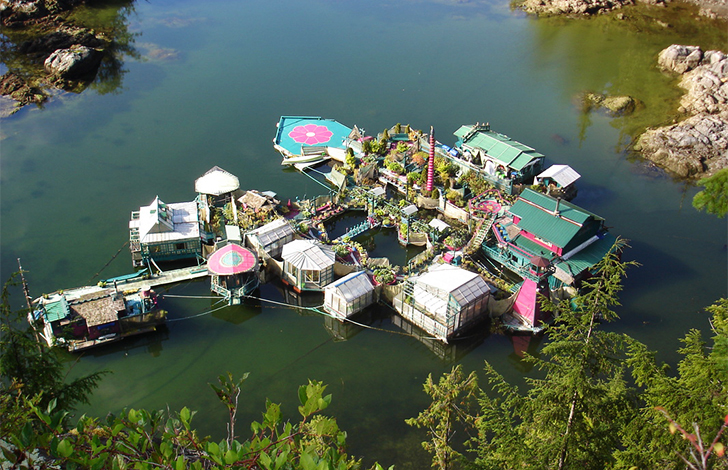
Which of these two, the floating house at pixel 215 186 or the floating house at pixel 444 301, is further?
the floating house at pixel 215 186

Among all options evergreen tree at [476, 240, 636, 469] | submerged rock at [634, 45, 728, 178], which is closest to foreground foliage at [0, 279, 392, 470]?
evergreen tree at [476, 240, 636, 469]

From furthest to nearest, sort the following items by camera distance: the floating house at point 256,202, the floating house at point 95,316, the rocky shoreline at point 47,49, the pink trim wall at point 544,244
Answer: the rocky shoreline at point 47,49 < the floating house at point 256,202 < the pink trim wall at point 544,244 < the floating house at point 95,316

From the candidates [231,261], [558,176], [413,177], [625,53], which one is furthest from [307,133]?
[625,53]

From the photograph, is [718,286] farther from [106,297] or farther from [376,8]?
[376,8]

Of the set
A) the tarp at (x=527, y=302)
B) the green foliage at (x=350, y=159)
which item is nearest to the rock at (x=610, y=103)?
the green foliage at (x=350, y=159)

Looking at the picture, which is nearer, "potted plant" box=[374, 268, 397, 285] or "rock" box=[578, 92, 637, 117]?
"potted plant" box=[374, 268, 397, 285]

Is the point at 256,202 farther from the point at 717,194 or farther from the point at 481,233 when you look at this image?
the point at 717,194

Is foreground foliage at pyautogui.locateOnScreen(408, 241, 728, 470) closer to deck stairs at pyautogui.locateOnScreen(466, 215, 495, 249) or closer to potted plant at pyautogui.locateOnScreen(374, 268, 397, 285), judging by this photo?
potted plant at pyautogui.locateOnScreen(374, 268, 397, 285)

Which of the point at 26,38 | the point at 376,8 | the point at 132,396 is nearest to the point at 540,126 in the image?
the point at 376,8

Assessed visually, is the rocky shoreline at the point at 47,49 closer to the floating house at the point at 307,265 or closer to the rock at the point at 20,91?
the rock at the point at 20,91
